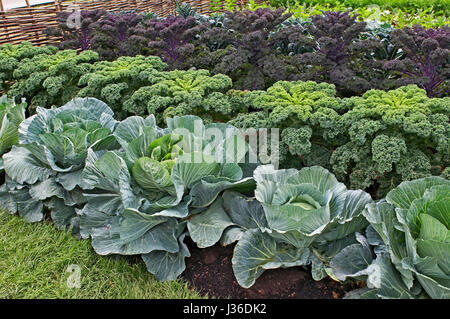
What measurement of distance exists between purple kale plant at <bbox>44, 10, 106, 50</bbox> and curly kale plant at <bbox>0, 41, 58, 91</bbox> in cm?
26

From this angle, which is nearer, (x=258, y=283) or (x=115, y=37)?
Result: (x=258, y=283)

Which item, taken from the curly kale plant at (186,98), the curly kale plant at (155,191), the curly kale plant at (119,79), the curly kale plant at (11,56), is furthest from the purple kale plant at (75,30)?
the curly kale plant at (155,191)

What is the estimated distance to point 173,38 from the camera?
153 inches

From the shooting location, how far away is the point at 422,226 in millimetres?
1768

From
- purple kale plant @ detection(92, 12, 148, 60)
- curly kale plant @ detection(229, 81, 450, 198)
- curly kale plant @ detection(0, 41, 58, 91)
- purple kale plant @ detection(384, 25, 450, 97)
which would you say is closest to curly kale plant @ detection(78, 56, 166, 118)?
purple kale plant @ detection(92, 12, 148, 60)

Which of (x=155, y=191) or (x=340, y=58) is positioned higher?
(x=340, y=58)

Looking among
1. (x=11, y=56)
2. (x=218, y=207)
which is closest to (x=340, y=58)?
(x=218, y=207)

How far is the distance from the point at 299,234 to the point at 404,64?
5.83 feet

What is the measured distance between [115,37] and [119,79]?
1081 mm

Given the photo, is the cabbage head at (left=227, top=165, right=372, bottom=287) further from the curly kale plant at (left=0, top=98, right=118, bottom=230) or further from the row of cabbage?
the curly kale plant at (left=0, top=98, right=118, bottom=230)

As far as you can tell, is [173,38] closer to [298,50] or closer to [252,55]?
[252,55]

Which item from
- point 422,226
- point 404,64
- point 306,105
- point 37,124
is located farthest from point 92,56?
A: point 422,226

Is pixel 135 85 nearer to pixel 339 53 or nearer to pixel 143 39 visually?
pixel 143 39

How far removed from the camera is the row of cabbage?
72.1 inches
